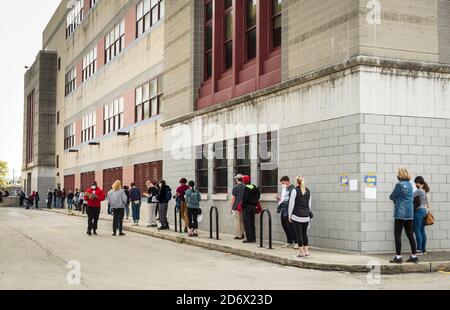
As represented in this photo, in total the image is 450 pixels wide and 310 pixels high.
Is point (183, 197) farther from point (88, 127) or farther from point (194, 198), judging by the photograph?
point (88, 127)

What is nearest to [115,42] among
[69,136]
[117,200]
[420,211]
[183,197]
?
[69,136]

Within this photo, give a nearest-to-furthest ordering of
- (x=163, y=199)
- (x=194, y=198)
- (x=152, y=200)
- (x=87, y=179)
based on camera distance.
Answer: (x=194, y=198) → (x=163, y=199) → (x=152, y=200) → (x=87, y=179)

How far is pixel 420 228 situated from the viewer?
13.3m

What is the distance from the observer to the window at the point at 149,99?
95.0ft

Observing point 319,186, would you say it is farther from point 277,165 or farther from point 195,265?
point 195,265

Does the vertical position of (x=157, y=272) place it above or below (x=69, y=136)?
below

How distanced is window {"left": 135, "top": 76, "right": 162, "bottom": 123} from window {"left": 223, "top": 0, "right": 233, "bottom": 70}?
7965mm

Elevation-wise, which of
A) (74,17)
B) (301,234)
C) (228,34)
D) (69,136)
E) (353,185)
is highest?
(74,17)

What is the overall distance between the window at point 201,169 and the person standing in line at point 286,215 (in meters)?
6.31

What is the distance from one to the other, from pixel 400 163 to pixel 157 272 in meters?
6.21

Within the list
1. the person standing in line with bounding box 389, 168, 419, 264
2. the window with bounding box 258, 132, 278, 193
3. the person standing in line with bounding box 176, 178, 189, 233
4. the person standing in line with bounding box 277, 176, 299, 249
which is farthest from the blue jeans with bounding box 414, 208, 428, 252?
the person standing in line with bounding box 176, 178, 189, 233

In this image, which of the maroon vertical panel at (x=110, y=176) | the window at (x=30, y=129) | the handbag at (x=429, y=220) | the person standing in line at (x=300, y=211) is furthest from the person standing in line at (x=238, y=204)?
the window at (x=30, y=129)

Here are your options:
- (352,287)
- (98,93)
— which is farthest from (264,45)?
(98,93)

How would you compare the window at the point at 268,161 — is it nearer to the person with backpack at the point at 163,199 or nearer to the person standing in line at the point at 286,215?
the person standing in line at the point at 286,215
